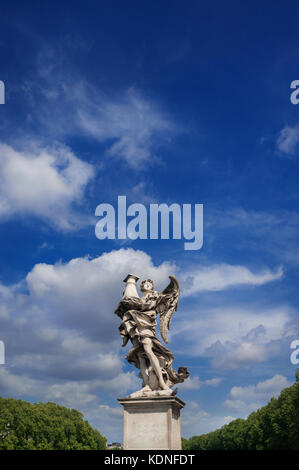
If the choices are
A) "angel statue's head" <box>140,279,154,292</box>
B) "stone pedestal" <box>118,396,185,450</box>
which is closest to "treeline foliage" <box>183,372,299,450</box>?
"angel statue's head" <box>140,279,154,292</box>

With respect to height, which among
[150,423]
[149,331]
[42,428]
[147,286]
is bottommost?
[42,428]

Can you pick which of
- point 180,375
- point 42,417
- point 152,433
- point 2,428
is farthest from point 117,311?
point 42,417

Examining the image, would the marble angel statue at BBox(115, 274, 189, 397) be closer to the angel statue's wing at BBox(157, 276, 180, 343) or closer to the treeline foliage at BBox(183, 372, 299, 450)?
the angel statue's wing at BBox(157, 276, 180, 343)

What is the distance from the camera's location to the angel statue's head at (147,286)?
14.0 meters

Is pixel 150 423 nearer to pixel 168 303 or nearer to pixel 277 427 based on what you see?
pixel 168 303

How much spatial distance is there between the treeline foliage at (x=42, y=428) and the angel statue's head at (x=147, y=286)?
4225 centimetres

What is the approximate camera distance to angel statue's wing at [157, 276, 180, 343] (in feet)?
45.3

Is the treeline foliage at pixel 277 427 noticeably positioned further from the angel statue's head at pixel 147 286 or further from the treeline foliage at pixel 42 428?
the angel statue's head at pixel 147 286

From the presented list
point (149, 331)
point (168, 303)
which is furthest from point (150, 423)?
point (168, 303)

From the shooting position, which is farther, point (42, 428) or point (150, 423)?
point (42, 428)

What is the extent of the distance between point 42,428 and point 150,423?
4680 cm

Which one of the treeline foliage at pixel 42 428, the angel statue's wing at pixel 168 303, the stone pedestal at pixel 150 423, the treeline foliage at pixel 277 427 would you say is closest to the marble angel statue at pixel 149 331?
the angel statue's wing at pixel 168 303

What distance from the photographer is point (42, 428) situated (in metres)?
53.4
